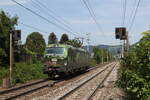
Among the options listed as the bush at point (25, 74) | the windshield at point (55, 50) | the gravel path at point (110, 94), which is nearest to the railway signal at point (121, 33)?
the gravel path at point (110, 94)

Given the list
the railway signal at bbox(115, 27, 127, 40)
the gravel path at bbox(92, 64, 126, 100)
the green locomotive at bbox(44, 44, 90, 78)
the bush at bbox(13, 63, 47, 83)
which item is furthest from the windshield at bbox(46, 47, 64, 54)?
the railway signal at bbox(115, 27, 127, 40)

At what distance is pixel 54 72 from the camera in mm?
25094

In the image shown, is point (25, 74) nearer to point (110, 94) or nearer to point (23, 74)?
point (23, 74)

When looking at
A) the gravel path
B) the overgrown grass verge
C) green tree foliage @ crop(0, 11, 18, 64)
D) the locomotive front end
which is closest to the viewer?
the gravel path

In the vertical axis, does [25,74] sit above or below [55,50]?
below

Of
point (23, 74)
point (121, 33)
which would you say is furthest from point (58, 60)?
point (121, 33)

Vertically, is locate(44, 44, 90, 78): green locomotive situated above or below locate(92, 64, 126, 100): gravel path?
above

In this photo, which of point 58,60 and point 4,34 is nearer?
point 58,60

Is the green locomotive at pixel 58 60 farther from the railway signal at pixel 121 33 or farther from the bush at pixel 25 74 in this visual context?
the railway signal at pixel 121 33

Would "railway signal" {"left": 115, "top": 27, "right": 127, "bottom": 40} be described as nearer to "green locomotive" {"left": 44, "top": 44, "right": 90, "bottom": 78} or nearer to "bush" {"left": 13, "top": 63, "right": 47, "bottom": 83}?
"green locomotive" {"left": 44, "top": 44, "right": 90, "bottom": 78}

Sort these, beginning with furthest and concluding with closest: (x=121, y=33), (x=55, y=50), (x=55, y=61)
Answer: (x=55, y=50), (x=55, y=61), (x=121, y=33)

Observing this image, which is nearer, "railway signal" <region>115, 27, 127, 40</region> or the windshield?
"railway signal" <region>115, 27, 127, 40</region>

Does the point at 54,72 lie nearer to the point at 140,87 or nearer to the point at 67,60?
the point at 67,60

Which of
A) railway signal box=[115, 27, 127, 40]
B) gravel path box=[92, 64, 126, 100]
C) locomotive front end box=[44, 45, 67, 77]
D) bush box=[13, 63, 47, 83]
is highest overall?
railway signal box=[115, 27, 127, 40]
